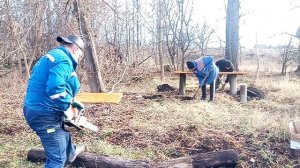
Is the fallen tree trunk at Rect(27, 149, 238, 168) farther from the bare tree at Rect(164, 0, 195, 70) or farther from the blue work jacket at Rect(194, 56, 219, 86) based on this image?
the bare tree at Rect(164, 0, 195, 70)

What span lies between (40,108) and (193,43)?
15.7m

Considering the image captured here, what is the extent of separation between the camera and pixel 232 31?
1520cm

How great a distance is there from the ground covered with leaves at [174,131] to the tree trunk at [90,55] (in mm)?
1592

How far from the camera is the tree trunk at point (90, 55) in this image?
992cm

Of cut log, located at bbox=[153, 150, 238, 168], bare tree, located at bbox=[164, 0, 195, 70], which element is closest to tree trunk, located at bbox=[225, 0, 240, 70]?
bare tree, located at bbox=[164, 0, 195, 70]

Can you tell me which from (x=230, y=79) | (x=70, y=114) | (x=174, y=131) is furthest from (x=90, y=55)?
(x=70, y=114)

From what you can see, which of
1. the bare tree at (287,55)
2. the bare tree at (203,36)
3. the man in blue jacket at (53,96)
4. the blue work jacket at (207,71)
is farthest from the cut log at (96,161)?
the bare tree at (287,55)

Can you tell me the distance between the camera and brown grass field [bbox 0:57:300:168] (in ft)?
16.6

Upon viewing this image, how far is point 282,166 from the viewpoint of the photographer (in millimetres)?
4590

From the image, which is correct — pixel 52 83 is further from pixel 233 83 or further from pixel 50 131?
pixel 233 83

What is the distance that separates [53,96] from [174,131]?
10.4 feet

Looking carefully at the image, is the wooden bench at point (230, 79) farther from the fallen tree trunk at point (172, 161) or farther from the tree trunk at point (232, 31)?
the fallen tree trunk at point (172, 161)

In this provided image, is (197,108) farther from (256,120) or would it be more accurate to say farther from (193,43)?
(193,43)

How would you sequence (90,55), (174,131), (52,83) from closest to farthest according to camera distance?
1. (52,83)
2. (174,131)
3. (90,55)
